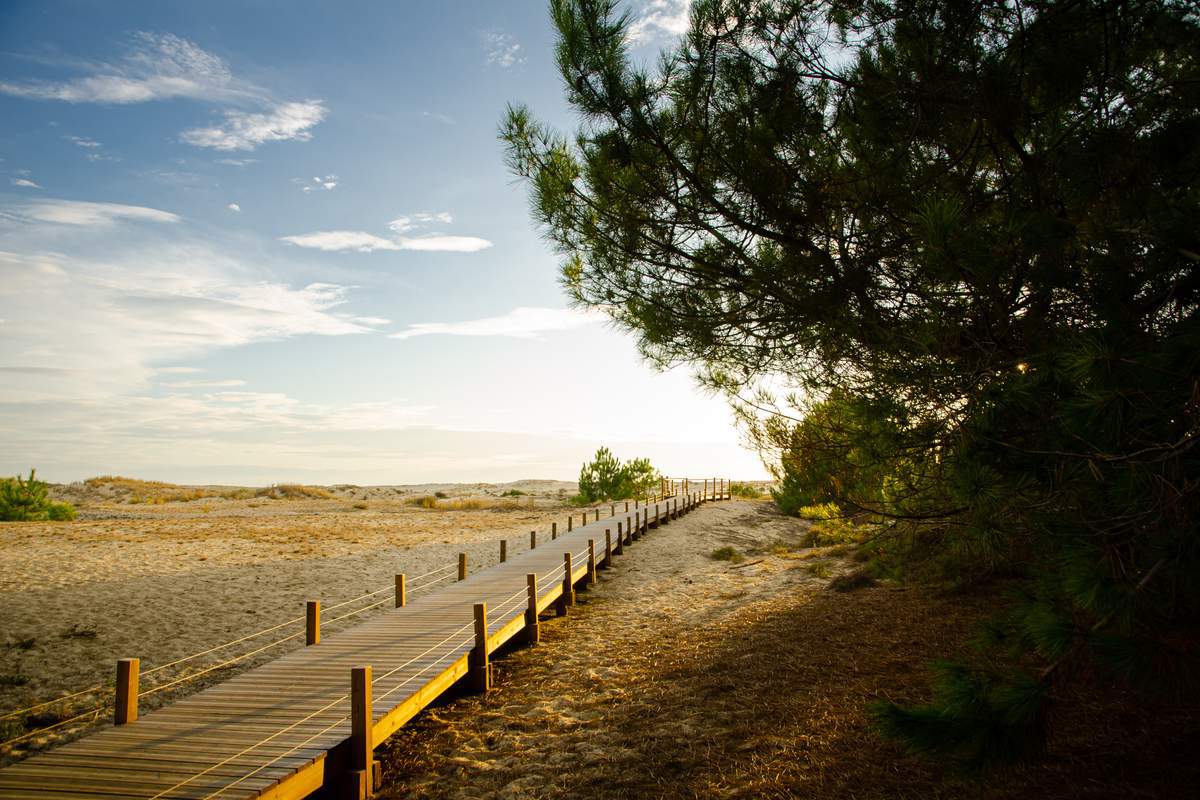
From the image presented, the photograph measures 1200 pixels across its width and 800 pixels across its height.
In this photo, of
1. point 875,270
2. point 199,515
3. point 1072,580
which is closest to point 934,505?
point 875,270

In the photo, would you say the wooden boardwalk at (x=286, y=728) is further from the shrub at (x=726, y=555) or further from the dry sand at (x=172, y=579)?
the shrub at (x=726, y=555)

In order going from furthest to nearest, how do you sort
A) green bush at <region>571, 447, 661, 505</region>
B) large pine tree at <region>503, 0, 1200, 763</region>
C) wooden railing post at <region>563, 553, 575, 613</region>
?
green bush at <region>571, 447, 661, 505</region>
wooden railing post at <region>563, 553, 575, 613</region>
large pine tree at <region>503, 0, 1200, 763</region>

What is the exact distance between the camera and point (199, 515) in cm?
2712

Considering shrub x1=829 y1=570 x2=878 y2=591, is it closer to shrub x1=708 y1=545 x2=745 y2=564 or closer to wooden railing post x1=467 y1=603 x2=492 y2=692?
shrub x1=708 y1=545 x2=745 y2=564

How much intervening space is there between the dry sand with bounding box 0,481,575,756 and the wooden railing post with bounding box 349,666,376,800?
11.5 feet

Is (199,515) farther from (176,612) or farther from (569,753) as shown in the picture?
(569,753)

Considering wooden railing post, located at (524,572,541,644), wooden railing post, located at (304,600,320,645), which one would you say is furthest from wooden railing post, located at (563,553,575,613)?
wooden railing post, located at (304,600,320,645)

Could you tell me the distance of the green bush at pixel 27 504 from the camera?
76.1ft

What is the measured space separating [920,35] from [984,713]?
4.37 m

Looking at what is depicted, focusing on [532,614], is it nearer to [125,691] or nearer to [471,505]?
[125,691]

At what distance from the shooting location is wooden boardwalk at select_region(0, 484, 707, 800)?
388cm

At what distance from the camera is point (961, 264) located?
11.1ft

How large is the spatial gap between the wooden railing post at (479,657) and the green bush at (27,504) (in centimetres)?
2354

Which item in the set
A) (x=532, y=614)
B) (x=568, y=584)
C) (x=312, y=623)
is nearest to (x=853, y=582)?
(x=568, y=584)
